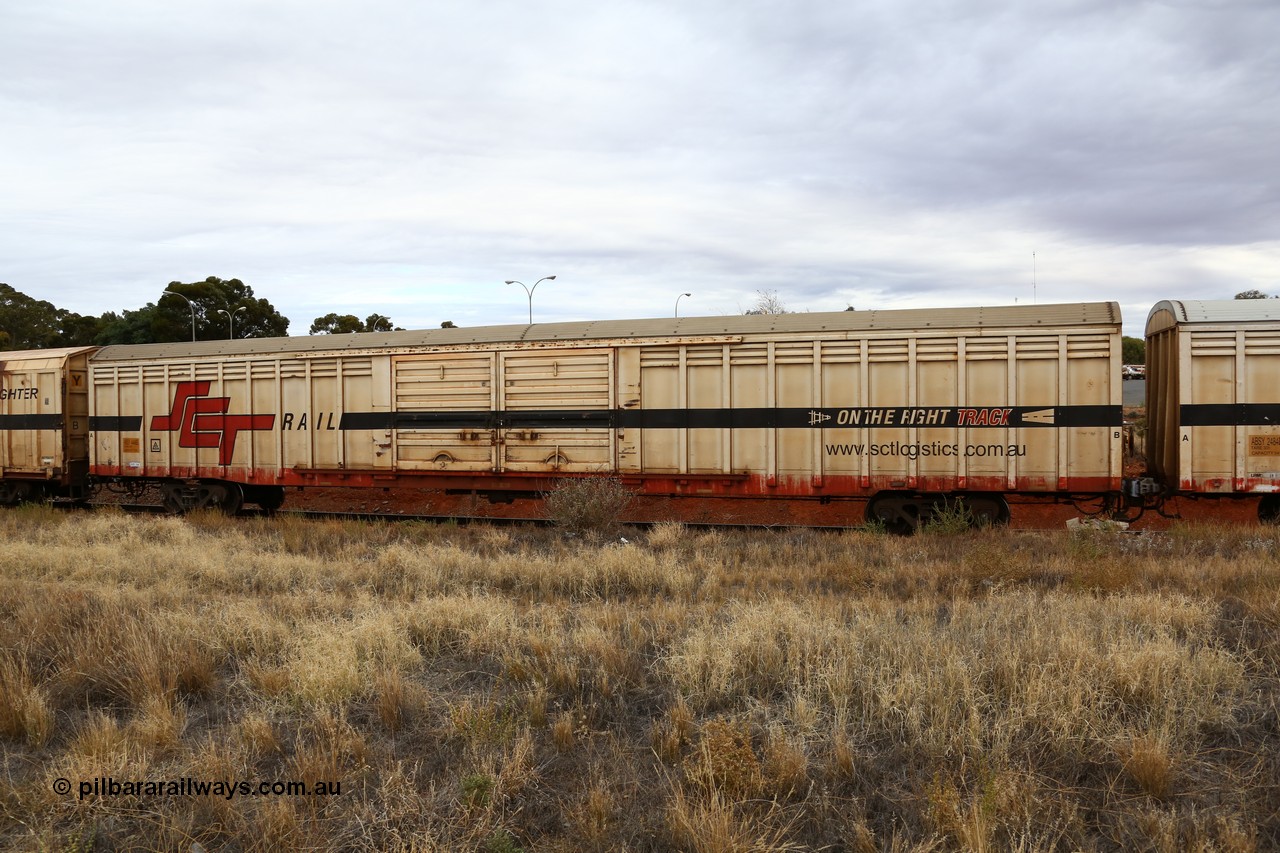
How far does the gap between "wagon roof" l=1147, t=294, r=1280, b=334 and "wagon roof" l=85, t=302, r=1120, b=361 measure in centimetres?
86

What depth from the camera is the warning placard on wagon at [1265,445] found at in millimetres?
11078

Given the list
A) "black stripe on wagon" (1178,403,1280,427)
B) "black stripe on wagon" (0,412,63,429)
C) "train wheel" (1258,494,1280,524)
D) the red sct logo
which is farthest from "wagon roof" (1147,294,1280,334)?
"black stripe on wagon" (0,412,63,429)

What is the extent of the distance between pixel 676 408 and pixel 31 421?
13.6 metres

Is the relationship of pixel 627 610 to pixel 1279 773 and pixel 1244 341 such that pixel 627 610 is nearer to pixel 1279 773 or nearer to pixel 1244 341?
pixel 1279 773

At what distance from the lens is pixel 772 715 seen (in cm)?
482

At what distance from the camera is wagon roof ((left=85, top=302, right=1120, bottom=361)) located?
458 inches

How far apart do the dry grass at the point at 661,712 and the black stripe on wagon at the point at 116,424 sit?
8953 mm

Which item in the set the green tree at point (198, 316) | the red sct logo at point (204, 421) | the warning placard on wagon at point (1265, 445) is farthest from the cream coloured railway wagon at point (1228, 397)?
the green tree at point (198, 316)

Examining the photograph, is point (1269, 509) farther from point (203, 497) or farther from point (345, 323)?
point (345, 323)

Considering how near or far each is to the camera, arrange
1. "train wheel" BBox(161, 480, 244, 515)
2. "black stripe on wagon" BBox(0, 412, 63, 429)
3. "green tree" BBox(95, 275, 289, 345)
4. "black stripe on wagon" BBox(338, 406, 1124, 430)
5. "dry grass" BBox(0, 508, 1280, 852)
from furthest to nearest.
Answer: "green tree" BBox(95, 275, 289, 345), "black stripe on wagon" BBox(0, 412, 63, 429), "train wheel" BBox(161, 480, 244, 515), "black stripe on wagon" BBox(338, 406, 1124, 430), "dry grass" BBox(0, 508, 1280, 852)

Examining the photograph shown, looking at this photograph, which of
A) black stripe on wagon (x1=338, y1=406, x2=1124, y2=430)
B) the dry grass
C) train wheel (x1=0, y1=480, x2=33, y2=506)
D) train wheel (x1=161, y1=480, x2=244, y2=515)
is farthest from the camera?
train wheel (x1=0, y1=480, x2=33, y2=506)

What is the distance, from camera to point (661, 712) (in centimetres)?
500

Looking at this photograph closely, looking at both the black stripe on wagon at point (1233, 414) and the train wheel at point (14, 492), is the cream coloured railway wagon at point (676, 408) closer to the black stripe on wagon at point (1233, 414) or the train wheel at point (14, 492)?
the black stripe on wagon at point (1233, 414)

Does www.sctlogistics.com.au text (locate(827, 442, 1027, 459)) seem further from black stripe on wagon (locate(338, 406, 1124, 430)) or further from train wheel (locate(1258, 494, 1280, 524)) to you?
train wheel (locate(1258, 494, 1280, 524))
